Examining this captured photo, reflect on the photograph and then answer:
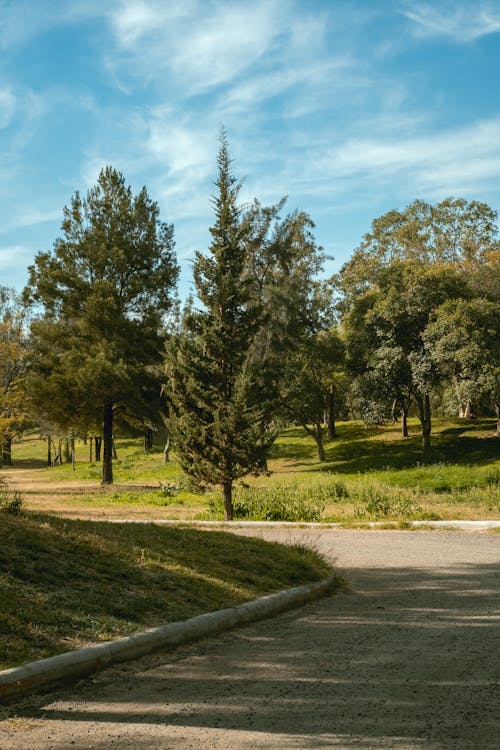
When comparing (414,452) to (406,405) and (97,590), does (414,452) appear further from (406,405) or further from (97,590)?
(97,590)

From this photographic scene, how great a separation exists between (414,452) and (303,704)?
37387mm

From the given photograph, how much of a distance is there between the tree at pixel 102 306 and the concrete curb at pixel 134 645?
24.9 m

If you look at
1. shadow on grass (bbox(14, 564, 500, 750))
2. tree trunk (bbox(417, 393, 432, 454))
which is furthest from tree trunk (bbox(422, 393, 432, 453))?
shadow on grass (bbox(14, 564, 500, 750))

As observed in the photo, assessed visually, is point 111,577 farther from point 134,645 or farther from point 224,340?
point 224,340

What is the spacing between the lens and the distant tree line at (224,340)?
738 inches

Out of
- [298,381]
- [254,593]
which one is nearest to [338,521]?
[254,593]

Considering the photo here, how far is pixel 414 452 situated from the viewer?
1602 inches

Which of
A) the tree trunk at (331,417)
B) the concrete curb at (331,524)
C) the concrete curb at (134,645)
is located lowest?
the concrete curb at (331,524)

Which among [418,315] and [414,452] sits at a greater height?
[418,315]

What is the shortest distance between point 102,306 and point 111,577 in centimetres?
2668

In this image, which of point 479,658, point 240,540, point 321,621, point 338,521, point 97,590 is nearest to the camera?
point 479,658

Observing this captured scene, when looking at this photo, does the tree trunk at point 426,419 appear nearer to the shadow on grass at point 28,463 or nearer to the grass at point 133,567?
the grass at point 133,567

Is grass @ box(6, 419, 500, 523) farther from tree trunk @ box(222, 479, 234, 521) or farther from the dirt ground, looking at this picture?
tree trunk @ box(222, 479, 234, 521)

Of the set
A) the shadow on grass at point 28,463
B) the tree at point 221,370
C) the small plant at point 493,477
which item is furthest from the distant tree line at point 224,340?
the shadow on grass at point 28,463
